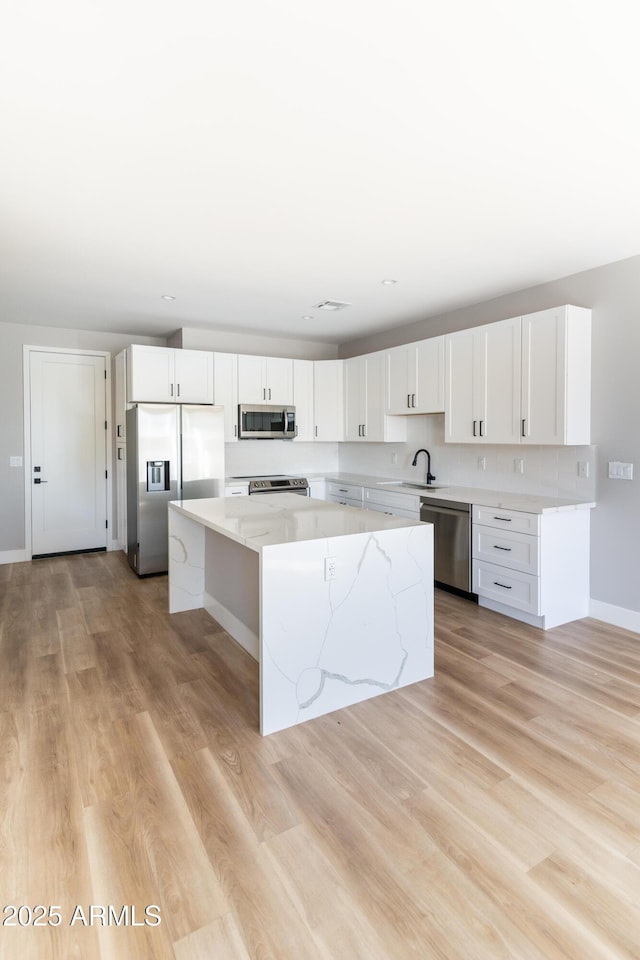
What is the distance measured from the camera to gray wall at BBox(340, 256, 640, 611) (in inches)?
133

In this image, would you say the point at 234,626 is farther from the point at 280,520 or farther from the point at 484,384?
the point at 484,384

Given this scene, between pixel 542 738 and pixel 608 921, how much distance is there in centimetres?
87

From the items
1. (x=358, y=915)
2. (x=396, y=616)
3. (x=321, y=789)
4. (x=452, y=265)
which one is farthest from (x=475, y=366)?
(x=358, y=915)

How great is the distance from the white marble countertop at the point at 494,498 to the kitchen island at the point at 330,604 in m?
1.20

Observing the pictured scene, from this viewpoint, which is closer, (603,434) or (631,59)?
(631,59)

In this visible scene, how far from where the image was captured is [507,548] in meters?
3.68

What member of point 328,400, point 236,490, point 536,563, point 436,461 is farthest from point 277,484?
point 536,563

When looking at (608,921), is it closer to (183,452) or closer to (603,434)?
(603,434)

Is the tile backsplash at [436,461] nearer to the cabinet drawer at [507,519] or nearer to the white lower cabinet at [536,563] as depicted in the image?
the white lower cabinet at [536,563]

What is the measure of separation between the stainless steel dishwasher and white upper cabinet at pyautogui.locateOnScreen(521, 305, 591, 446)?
2.71 ft

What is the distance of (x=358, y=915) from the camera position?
55.4 inches

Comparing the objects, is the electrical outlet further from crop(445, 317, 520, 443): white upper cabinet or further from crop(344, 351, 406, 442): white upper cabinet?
crop(344, 351, 406, 442): white upper cabinet

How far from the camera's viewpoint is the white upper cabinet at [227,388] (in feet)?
17.4

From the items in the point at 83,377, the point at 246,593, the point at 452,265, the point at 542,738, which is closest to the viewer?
the point at 542,738
